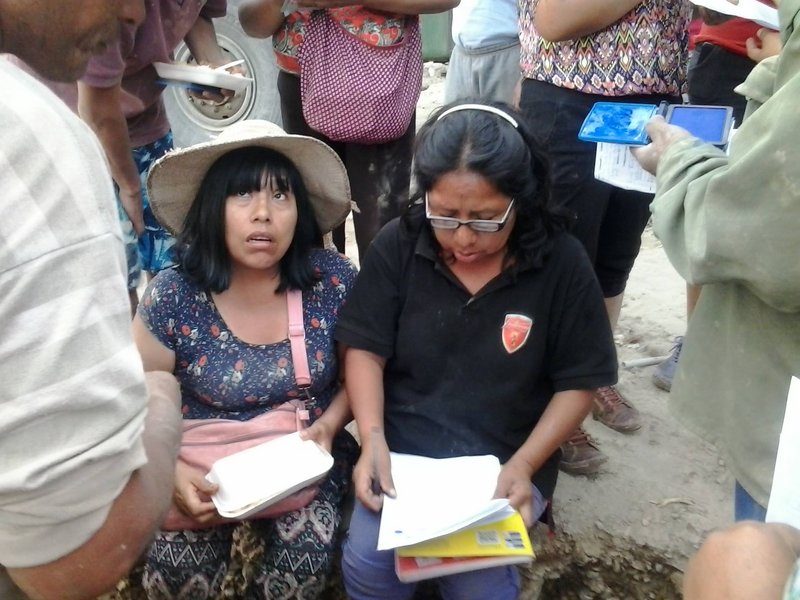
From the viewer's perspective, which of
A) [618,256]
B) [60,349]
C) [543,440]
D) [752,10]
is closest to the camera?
[60,349]

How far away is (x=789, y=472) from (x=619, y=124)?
3.09ft

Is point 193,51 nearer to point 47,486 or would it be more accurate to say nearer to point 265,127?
point 265,127

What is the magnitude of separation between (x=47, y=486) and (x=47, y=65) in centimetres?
67

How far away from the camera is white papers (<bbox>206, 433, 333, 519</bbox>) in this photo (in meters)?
1.85

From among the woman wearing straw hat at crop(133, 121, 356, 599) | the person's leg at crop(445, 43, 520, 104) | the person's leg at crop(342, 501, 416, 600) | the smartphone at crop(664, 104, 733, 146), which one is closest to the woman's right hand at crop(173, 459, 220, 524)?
the woman wearing straw hat at crop(133, 121, 356, 599)

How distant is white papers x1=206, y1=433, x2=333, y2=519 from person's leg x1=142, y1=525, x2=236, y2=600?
19 cm

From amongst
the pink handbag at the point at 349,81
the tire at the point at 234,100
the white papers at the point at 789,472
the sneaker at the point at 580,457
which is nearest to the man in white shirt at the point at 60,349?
the white papers at the point at 789,472

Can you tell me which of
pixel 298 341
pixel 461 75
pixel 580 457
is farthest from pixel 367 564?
pixel 461 75

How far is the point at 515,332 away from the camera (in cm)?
203

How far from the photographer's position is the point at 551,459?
2115mm

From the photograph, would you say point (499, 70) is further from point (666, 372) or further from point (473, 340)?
point (473, 340)

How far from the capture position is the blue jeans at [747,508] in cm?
165

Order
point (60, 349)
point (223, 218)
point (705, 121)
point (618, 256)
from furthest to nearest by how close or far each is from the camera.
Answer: point (618, 256) → point (223, 218) → point (705, 121) → point (60, 349)

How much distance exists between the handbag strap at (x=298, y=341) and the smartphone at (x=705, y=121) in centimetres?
107
